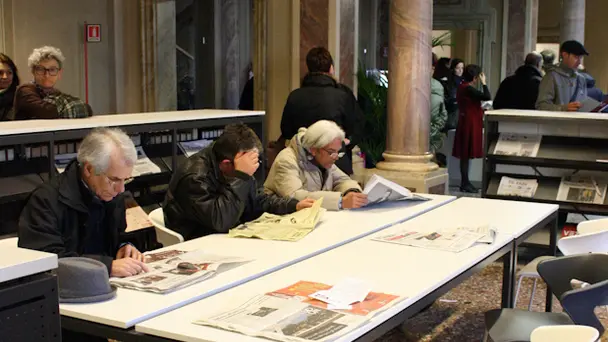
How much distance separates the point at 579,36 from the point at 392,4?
8103mm

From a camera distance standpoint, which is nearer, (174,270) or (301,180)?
(174,270)

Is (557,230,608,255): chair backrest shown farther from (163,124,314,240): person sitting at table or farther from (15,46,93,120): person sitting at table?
(15,46,93,120): person sitting at table

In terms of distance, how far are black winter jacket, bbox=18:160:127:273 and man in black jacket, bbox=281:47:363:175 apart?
340 centimetres

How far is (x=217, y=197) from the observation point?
→ 441 centimetres

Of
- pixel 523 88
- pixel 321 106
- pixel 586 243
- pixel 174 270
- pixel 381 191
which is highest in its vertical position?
pixel 523 88

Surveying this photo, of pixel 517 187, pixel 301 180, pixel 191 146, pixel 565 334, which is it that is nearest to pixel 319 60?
pixel 191 146

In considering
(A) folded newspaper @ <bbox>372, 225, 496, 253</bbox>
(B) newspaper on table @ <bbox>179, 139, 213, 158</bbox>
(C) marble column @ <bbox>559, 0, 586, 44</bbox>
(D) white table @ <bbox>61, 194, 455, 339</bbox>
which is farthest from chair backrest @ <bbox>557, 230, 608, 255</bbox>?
(C) marble column @ <bbox>559, 0, 586, 44</bbox>

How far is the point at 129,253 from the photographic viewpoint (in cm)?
372

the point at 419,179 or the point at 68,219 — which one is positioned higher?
the point at 68,219

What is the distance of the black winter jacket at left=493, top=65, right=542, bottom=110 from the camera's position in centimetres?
959

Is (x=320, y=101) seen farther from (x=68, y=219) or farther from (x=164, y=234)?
(x=68, y=219)

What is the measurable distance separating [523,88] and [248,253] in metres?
6.49

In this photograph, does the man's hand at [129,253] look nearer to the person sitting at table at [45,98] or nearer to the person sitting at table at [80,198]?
the person sitting at table at [80,198]

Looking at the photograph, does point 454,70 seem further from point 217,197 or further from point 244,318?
point 244,318
